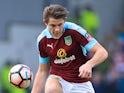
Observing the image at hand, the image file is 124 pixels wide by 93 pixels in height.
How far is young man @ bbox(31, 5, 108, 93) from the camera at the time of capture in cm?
827

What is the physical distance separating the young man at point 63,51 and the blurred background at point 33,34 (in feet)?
19.3

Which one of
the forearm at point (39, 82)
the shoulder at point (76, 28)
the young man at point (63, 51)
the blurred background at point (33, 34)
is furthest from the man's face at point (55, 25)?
the blurred background at point (33, 34)

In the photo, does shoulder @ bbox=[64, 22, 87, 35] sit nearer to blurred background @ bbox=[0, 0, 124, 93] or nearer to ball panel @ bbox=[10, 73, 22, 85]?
ball panel @ bbox=[10, 73, 22, 85]

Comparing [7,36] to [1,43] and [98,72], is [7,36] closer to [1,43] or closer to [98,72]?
[1,43]

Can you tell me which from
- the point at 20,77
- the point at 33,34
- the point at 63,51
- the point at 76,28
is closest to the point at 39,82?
the point at 20,77

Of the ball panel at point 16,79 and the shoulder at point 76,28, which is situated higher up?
the shoulder at point 76,28

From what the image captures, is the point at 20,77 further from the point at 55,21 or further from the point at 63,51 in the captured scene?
the point at 55,21

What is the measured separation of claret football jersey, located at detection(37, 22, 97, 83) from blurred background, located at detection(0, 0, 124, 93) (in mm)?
5905

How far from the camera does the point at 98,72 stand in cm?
1471

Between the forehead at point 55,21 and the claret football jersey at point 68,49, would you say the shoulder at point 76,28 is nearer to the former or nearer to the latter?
the claret football jersey at point 68,49

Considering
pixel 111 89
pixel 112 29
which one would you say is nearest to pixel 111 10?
pixel 112 29

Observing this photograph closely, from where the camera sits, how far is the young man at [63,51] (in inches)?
326

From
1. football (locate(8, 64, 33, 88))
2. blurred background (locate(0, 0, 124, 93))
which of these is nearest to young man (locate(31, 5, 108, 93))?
football (locate(8, 64, 33, 88))

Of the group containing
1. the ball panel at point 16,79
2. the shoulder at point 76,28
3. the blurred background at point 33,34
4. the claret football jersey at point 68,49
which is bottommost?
the blurred background at point 33,34
